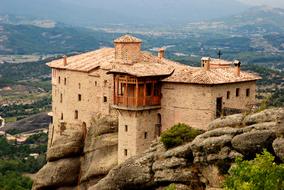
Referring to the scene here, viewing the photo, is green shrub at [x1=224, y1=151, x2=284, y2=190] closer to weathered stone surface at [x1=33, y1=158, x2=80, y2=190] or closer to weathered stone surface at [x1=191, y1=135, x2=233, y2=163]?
weathered stone surface at [x1=191, y1=135, x2=233, y2=163]

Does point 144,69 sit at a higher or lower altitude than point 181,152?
higher

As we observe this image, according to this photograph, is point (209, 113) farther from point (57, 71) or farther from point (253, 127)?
point (57, 71)

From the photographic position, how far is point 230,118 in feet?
148

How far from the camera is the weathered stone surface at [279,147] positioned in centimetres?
3686

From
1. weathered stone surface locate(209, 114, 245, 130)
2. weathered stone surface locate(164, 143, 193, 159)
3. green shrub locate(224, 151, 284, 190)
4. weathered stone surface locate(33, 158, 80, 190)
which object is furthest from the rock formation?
green shrub locate(224, 151, 284, 190)

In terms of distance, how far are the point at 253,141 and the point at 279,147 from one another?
10.7ft

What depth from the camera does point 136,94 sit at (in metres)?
50.9

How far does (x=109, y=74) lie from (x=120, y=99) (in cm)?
380

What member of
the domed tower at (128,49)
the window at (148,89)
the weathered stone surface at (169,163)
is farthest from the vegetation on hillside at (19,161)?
the weathered stone surface at (169,163)

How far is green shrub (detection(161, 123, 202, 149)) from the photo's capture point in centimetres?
4706

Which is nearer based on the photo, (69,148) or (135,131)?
(135,131)

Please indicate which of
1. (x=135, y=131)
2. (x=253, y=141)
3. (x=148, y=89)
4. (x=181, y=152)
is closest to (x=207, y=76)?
(x=148, y=89)

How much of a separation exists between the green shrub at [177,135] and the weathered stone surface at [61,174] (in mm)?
13799

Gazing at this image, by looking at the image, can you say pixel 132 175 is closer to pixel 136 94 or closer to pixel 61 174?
pixel 136 94
